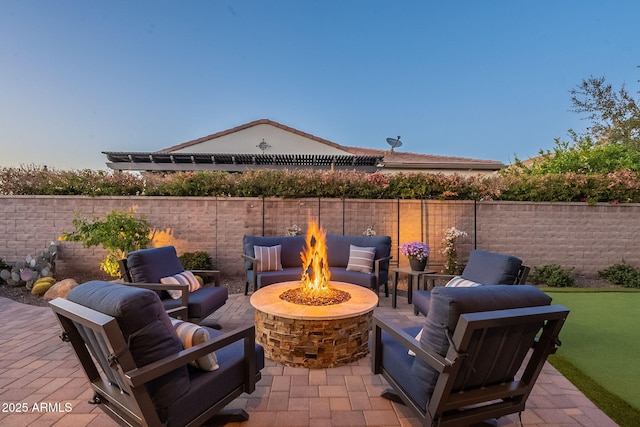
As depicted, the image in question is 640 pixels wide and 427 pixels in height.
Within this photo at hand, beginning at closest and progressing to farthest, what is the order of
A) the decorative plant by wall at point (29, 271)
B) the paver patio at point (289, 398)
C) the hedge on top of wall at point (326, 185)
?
the paver patio at point (289, 398)
the decorative plant by wall at point (29, 271)
the hedge on top of wall at point (326, 185)

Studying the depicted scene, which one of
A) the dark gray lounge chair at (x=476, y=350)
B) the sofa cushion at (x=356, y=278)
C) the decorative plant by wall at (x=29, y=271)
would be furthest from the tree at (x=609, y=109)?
the decorative plant by wall at (x=29, y=271)

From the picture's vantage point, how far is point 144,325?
1.58m

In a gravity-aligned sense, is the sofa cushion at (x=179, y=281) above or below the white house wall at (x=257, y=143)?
below

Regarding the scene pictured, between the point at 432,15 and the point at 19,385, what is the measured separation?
11.3m

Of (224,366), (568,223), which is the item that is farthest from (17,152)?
(568,223)

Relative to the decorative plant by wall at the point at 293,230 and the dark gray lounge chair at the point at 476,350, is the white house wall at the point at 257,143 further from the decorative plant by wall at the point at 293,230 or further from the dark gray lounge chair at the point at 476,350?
the dark gray lounge chair at the point at 476,350

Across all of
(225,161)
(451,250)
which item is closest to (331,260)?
(451,250)

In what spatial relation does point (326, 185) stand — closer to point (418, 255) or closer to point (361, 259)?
point (361, 259)

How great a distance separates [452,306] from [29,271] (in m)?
7.87

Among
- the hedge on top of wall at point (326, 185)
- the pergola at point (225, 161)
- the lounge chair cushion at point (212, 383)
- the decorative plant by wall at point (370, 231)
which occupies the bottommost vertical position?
the lounge chair cushion at point (212, 383)

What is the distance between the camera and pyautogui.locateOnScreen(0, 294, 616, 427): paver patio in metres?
2.27

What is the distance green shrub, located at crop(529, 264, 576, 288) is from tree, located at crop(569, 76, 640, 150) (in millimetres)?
6770

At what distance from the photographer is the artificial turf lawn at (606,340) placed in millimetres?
2883

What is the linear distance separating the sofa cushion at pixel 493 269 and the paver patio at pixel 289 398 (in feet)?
3.12
